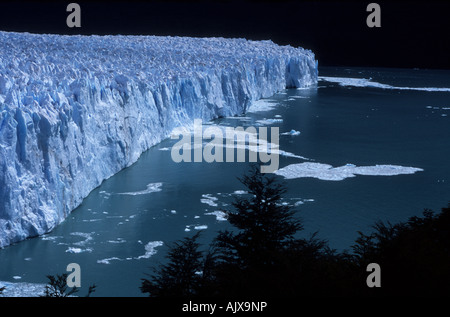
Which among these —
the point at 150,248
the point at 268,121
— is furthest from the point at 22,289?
the point at 268,121

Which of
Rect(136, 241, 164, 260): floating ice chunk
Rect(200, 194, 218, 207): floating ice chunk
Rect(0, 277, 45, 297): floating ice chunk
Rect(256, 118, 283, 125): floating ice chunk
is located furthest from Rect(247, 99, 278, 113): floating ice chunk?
Rect(0, 277, 45, 297): floating ice chunk

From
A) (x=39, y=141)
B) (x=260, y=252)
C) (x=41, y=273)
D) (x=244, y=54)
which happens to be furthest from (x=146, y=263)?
(x=244, y=54)

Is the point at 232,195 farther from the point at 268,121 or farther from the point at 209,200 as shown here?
the point at 268,121

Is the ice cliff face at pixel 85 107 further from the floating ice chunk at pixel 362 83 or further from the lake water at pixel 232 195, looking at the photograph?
the floating ice chunk at pixel 362 83

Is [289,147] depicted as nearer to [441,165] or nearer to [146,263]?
[441,165]

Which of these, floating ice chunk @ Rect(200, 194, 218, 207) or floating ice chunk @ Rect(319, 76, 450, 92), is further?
floating ice chunk @ Rect(319, 76, 450, 92)

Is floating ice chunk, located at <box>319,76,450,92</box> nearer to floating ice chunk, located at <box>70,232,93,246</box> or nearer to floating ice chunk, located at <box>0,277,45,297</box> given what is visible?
floating ice chunk, located at <box>70,232,93,246</box>
